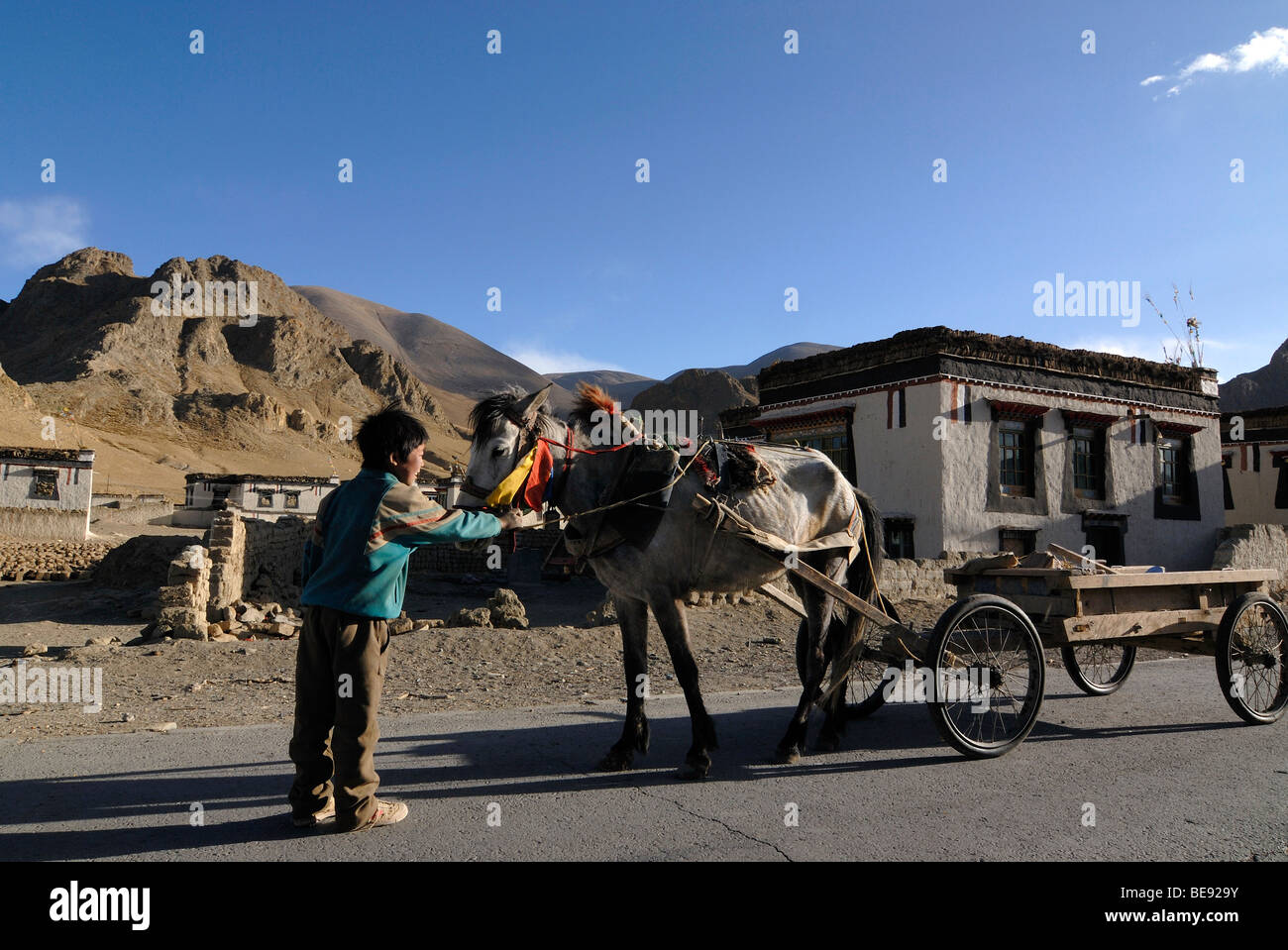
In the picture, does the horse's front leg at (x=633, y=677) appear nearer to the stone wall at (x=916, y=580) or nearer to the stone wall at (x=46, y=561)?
the stone wall at (x=916, y=580)

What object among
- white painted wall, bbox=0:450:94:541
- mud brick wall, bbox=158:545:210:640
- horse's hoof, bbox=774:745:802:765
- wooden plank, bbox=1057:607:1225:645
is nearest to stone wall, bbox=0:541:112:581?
white painted wall, bbox=0:450:94:541

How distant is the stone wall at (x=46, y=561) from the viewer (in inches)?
987

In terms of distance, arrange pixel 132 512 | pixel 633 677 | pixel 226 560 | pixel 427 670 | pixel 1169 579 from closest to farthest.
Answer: pixel 633 677 < pixel 1169 579 < pixel 427 670 < pixel 226 560 < pixel 132 512

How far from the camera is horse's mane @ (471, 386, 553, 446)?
4.30 m

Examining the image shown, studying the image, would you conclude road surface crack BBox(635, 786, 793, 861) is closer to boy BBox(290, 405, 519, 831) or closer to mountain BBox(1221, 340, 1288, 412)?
boy BBox(290, 405, 519, 831)

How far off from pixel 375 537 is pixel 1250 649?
21.0ft

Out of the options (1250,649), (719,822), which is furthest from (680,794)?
(1250,649)

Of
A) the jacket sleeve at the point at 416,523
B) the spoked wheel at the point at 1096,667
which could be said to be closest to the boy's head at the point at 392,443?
the jacket sleeve at the point at 416,523

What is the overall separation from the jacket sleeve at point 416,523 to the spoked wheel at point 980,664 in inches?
114

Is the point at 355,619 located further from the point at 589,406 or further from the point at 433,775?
the point at 589,406

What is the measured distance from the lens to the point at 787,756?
4.79 metres

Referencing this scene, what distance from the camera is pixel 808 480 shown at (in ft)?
18.3
